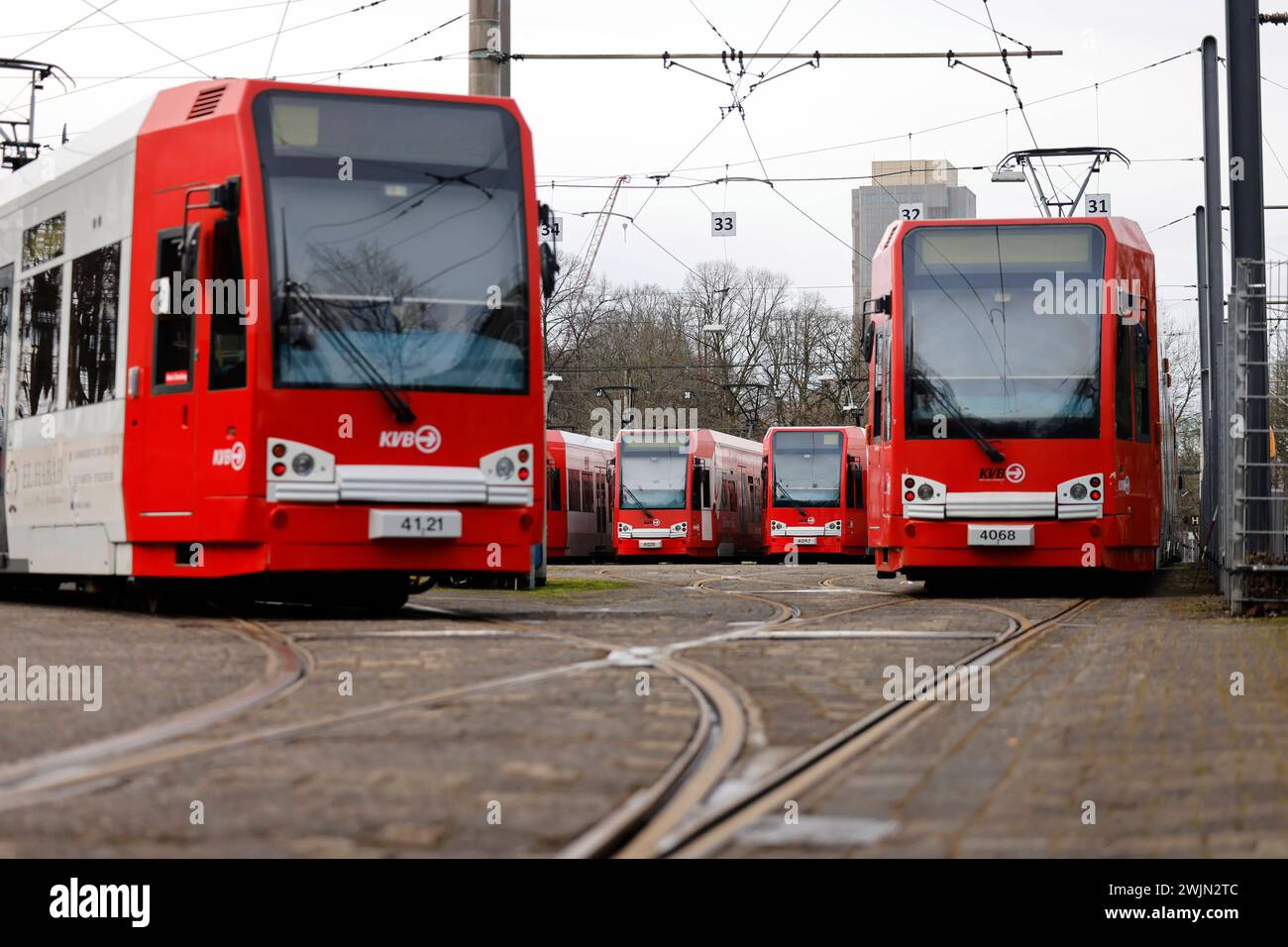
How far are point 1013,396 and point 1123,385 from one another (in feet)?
3.52

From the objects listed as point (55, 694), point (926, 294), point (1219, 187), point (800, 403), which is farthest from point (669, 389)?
point (55, 694)

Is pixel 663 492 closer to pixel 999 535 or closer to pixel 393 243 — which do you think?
pixel 999 535

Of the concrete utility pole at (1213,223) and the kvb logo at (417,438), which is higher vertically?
the concrete utility pole at (1213,223)

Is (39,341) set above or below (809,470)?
above

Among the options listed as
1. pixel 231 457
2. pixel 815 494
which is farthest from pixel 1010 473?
pixel 815 494

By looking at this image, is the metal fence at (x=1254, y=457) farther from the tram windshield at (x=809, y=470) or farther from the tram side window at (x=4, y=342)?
the tram windshield at (x=809, y=470)

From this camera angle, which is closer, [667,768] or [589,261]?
[667,768]

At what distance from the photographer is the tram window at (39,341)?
15438 millimetres

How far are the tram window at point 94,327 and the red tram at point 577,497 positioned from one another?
91.1 feet

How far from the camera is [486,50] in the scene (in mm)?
19203

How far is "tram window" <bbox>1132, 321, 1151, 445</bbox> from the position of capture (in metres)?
18.5

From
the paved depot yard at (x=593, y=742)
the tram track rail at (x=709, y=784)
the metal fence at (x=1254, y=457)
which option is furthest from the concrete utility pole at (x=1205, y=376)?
the tram track rail at (x=709, y=784)

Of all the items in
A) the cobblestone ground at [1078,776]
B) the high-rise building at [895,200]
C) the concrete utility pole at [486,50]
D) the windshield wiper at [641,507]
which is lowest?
the cobblestone ground at [1078,776]

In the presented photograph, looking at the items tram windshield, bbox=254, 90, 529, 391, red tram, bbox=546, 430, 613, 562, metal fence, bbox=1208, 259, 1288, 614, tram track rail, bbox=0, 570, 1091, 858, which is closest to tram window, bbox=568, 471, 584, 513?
red tram, bbox=546, 430, 613, 562
